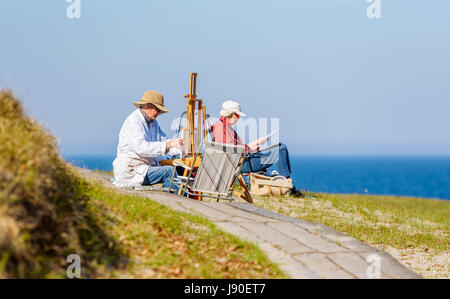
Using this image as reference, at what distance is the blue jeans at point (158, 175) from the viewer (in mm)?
7648

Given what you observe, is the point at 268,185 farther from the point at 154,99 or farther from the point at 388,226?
the point at 154,99

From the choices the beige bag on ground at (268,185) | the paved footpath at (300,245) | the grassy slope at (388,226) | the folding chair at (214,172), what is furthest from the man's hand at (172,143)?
the beige bag on ground at (268,185)

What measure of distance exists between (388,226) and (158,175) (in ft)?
15.6

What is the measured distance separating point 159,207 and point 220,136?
3127 millimetres

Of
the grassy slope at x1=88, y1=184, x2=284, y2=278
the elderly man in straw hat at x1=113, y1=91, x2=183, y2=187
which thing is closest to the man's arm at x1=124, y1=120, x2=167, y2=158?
the elderly man in straw hat at x1=113, y1=91, x2=183, y2=187

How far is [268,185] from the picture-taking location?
36.9 ft

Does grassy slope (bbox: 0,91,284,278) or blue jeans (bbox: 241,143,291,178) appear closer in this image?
grassy slope (bbox: 0,91,284,278)

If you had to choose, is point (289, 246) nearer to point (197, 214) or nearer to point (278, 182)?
point (197, 214)

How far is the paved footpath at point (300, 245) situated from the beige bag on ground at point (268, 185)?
416 centimetres

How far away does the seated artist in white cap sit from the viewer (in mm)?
8953

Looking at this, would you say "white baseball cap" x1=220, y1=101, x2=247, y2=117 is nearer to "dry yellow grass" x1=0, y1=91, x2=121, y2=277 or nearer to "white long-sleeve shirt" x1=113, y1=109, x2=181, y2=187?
"white long-sleeve shirt" x1=113, y1=109, x2=181, y2=187

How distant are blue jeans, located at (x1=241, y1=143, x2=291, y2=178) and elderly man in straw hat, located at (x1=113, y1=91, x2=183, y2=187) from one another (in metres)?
3.86

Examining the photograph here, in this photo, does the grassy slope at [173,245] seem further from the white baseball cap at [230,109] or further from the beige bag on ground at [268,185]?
the beige bag on ground at [268,185]
